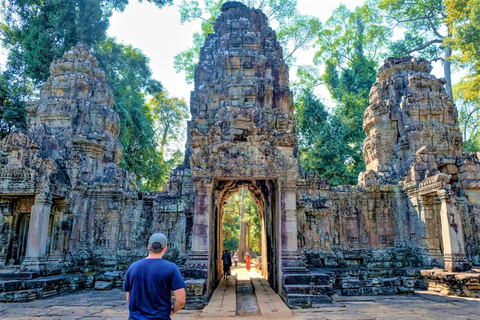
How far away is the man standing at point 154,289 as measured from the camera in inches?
114

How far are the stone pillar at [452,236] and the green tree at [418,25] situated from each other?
62.5ft

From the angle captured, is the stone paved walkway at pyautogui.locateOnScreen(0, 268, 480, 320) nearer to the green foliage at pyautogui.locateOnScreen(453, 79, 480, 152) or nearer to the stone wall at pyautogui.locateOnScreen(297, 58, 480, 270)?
the stone wall at pyautogui.locateOnScreen(297, 58, 480, 270)

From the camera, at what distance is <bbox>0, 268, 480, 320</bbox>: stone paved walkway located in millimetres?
6062

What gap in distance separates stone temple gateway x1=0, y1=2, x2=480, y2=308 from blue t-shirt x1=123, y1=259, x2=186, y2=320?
5.57 m

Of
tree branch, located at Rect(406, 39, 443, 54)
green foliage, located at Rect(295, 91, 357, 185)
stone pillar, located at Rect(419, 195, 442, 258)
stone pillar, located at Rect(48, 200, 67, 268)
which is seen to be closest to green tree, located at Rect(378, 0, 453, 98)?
tree branch, located at Rect(406, 39, 443, 54)

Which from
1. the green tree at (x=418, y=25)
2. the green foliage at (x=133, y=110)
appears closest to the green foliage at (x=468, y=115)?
the green tree at (x=418, y=25)

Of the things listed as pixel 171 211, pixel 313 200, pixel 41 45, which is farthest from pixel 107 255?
pixel 41 45

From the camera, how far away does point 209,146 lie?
27.2 feet

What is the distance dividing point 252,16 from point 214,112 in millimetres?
5237

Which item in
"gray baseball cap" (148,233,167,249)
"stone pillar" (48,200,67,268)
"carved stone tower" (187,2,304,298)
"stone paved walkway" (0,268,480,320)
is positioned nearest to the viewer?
"gray baseball cap" (148,233,167,249)

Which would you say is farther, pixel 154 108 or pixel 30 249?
pixel 154 108

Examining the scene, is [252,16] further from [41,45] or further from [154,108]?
[154,108]

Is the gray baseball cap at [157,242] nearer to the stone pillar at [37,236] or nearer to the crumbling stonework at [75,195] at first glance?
the crumbling stonework at [75,195]

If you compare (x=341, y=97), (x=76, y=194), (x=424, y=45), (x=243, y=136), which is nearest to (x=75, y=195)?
(x=76, y=194)
